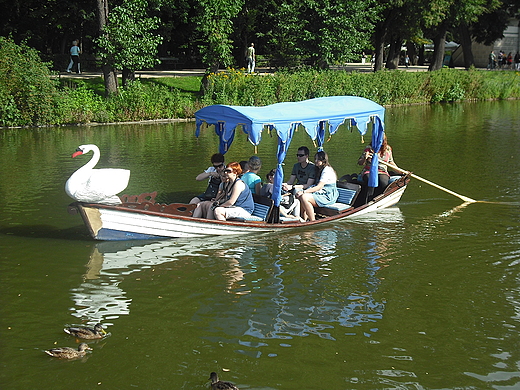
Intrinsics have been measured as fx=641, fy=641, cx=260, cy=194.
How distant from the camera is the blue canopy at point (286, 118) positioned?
1260cm

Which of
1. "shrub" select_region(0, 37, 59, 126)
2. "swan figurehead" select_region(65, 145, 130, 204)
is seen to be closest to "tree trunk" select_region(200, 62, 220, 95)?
"shrub" select_region(0, 37, 59, 126)

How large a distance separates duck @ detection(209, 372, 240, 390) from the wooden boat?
5.29 meters

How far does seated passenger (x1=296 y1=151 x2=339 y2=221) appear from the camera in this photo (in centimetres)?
1379

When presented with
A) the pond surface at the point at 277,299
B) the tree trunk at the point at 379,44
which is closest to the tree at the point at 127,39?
the pond surface at the point at 277,299

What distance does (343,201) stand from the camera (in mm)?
14758

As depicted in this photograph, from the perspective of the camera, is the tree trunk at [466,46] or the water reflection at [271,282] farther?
the tree trunk at [466,46]

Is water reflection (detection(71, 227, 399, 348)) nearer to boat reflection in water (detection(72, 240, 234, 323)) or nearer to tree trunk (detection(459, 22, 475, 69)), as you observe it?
boat reflection in water (detection(72, 240, 234, 323))

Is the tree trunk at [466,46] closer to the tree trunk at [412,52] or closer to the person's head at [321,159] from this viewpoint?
the tree trunk at [412,52]

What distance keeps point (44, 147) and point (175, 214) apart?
40.5ft

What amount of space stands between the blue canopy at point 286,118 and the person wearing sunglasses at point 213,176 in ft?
2.23

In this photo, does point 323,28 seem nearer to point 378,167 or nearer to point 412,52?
point 378,167

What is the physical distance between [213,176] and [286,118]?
6.74 ft

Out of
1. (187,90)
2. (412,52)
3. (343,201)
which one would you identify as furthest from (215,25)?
(412,52)

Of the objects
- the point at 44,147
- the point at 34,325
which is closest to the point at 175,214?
the point at 34,325
